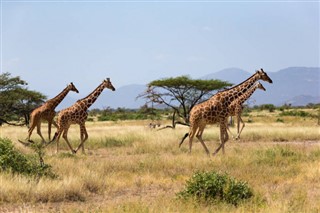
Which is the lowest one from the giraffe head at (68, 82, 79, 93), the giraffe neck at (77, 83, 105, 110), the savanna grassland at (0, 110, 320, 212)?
the savanna grassland at (0, 110, 320, 212)

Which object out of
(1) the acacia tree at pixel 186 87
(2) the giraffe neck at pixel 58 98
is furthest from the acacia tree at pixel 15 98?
(2) the giraffe neck at pixel 58 98

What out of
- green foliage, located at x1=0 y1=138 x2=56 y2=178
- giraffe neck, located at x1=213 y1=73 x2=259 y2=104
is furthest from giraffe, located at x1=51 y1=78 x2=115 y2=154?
green foliage, located at x1=0 y1=138 x2=56 y2=178

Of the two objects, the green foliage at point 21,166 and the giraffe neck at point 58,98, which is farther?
the giraffe neck at point 58,98

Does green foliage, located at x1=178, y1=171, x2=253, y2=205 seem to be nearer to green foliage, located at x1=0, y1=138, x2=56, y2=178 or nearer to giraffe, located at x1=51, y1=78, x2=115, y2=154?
green foliage, located at x1=0, y1=138, x2=56, y2=178

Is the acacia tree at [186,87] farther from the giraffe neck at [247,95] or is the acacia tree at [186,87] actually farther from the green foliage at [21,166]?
the green foliage at [21,166]

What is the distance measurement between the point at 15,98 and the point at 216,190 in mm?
30257

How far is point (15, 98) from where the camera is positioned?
1406 inches

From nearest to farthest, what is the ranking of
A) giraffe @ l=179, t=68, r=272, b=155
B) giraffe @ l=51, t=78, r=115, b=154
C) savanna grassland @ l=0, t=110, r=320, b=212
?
savanna grassland @ l=0, t=110, r=320, b=212
giraffe @ l=179, t=68, r=272, b=155
giraffe @ l=51, t=78, r=115, b=154

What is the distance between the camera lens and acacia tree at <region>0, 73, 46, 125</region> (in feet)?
115

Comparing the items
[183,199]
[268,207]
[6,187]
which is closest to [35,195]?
[6,187]

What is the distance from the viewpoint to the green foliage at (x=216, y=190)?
26.5 feet

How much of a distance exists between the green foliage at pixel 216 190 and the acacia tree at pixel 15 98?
28286 mm

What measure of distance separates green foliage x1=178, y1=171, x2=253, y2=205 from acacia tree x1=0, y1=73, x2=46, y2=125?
1114 inches

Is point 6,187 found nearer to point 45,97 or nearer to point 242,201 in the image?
point 242,201
